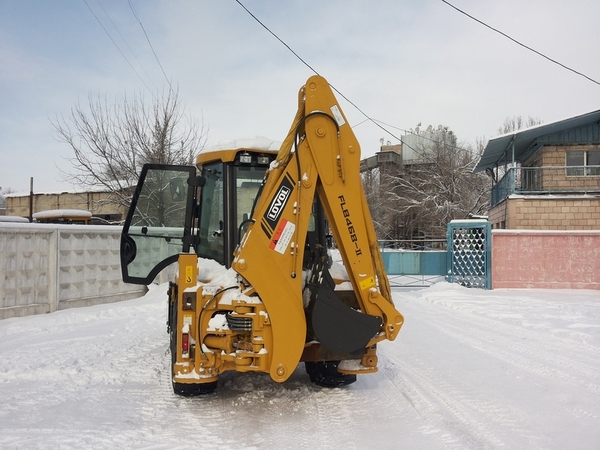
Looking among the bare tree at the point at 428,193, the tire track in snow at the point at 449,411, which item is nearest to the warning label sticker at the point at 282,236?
the tire track in snow at the point at 449,411

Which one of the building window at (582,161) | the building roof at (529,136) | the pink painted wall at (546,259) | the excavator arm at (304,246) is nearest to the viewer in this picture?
the excavator arm at (304,246)

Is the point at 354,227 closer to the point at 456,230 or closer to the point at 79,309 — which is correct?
the point at 79,309

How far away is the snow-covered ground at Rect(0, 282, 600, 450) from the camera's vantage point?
4.11 metres

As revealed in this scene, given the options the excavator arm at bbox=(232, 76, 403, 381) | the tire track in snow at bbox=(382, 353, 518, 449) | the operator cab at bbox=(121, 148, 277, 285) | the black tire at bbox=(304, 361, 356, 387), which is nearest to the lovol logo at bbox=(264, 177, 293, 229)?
the excavator arm at bbox=(232, 76, 403, 381)

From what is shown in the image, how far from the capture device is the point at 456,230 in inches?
644

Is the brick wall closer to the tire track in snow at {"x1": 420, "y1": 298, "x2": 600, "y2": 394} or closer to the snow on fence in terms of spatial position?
the tire track in snow at {"x1": 420, "y1": 298, "x2": 600, "y2": 394}

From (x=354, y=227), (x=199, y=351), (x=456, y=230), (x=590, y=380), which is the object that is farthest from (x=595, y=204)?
(x=199, y=351)

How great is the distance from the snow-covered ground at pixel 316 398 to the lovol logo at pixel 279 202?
6.02 ft

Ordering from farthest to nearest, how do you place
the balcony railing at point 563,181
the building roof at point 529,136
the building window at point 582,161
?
the building window at point 582,161 → the balcony railing at point 563,181 → the building roof at point 529,136

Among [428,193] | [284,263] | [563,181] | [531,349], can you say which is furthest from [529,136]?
[284,263]

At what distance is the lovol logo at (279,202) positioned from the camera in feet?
15.3

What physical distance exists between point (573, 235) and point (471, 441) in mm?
13565

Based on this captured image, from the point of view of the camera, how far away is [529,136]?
20391 millimetres

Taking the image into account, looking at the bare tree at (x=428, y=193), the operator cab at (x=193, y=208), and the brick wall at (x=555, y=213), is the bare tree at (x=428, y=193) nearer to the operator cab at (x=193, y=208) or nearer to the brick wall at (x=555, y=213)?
the brick wall at (x=555, y=213)
